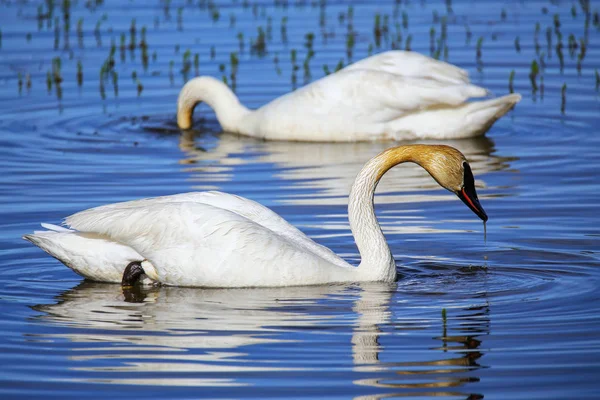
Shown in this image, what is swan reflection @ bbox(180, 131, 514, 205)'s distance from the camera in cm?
1200

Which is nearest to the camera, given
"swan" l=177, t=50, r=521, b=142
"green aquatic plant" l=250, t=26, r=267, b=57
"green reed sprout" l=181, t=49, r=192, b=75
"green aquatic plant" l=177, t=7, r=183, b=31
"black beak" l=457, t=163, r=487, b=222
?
"black beak" l=457, t=163, r=487, b=222

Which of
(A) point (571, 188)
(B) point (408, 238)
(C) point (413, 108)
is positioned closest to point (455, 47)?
(C) point (413, 108)

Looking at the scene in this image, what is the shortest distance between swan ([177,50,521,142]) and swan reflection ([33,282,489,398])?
6.51 m

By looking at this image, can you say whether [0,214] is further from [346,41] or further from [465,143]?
[346,41]

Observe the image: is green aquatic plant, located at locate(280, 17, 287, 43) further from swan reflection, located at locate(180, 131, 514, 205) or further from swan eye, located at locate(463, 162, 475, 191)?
swan eye, located at locate(463, 162, 475, 191)

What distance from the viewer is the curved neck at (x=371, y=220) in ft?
28.7

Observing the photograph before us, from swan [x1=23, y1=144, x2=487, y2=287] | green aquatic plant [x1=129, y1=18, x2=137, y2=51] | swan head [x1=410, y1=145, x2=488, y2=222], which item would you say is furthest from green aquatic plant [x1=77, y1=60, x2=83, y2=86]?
swan head [x1=410, y1=145, x2=488, y2=222]

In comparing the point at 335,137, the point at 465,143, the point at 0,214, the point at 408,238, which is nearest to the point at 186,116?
the point at 335,137

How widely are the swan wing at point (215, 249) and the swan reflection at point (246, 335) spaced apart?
0.10 metres

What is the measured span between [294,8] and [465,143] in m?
10.9

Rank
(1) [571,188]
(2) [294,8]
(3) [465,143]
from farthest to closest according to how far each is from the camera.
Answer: (2) [294,8], (3) [465,143], (1) [571,188]

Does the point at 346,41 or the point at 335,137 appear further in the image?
the point at 346,41

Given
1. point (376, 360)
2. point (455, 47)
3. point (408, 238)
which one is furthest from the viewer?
point (455, 47)

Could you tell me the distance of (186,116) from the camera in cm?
1609
